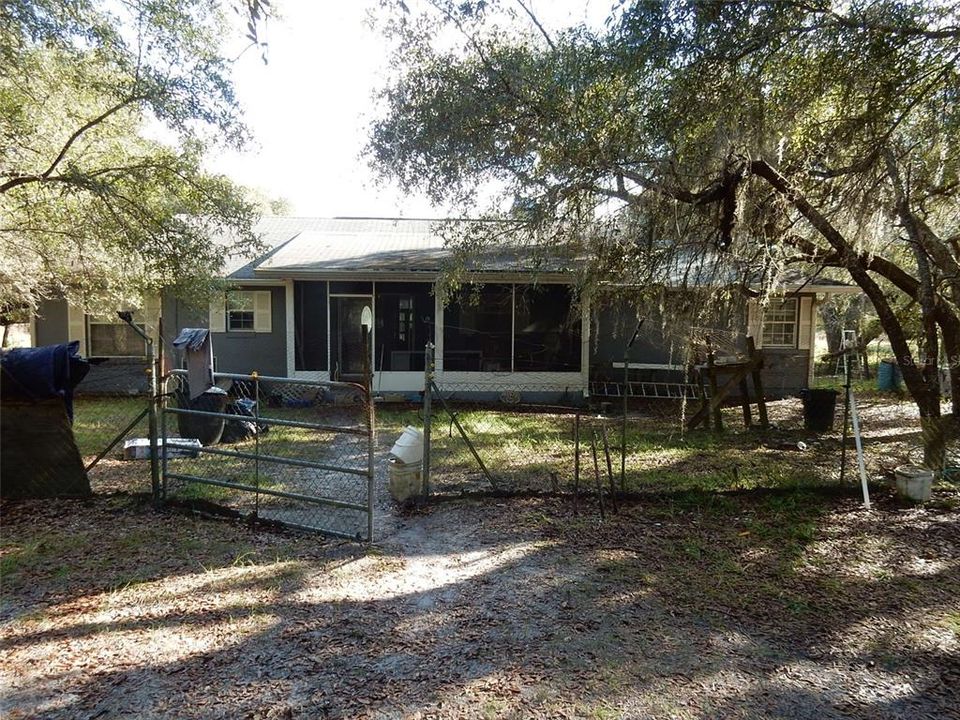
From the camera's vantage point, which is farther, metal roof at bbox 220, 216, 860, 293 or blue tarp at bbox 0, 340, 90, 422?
metal roof at bbox 220, 216, 860, 293

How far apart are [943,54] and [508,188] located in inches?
191

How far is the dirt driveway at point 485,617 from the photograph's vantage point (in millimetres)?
2879

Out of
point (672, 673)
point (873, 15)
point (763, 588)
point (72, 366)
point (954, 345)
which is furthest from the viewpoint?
point (954, 345)

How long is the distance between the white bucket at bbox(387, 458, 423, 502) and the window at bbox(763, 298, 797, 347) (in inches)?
432

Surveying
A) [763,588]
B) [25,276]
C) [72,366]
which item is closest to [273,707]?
[763,588]

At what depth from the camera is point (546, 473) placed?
712 centimetres

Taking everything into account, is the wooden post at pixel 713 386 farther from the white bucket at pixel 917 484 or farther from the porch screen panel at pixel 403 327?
the porch screen panel at pixel 403 327

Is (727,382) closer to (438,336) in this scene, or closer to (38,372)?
(438,336)

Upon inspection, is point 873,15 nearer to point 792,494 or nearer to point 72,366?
point 792,494

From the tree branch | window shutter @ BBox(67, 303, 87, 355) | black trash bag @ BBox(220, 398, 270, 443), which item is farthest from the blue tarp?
window shutter @ BBox(67, 303, 87, 355)

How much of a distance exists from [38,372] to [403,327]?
7.87 m

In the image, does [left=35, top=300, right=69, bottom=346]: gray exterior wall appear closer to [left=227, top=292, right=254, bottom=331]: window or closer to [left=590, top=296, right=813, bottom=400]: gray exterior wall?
[left=227, top=292, right=254, bottom=331]: window

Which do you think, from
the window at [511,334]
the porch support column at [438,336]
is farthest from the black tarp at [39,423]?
the window at [511,334]

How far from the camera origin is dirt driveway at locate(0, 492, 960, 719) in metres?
2.88
